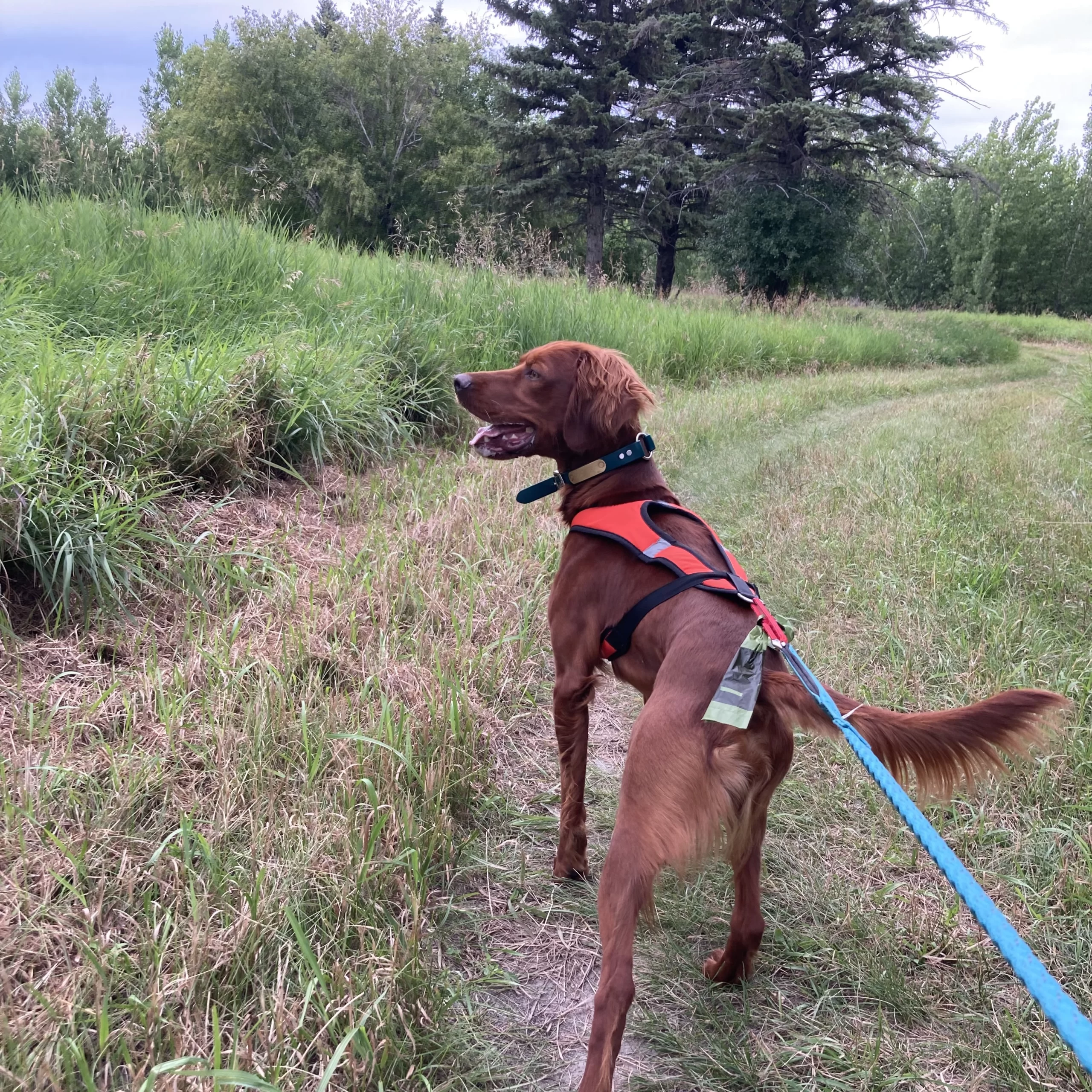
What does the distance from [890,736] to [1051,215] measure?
150ft

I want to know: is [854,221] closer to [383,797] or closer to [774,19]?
[774,19]

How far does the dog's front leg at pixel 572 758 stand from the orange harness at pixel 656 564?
0.35 ft

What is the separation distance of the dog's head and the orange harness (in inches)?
12.7

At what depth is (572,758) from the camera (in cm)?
192

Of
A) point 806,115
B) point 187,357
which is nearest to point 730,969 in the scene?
point 187,357

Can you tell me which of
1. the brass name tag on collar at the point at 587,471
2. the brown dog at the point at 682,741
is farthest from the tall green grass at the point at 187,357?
the brown dog at the point at 682,741

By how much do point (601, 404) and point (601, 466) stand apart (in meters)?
0.20

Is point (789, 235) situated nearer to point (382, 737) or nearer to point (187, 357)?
point (187, 357)

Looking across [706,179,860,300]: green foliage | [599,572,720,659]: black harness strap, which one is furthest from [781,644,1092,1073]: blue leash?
[706,179,860,300]: green foliage

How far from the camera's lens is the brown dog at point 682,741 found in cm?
127

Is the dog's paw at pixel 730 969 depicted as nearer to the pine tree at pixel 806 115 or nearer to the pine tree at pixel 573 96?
the pine tree at pixel 806 115

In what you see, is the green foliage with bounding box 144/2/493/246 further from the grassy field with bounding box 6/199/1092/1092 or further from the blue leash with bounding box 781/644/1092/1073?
the blue leash with bounding box 781/644/1092/1073

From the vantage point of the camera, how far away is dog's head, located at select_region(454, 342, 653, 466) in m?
2.21

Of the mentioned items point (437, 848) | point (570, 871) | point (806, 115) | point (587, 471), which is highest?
point (806, 115)
